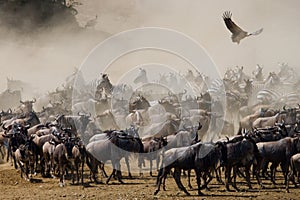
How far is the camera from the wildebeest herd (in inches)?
628

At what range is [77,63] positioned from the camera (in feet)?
186

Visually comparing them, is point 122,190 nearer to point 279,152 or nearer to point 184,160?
point 184,160

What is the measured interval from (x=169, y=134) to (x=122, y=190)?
5959 mm

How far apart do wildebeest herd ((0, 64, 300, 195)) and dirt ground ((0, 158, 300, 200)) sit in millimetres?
289

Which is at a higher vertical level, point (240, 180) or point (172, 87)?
point (172, 87)

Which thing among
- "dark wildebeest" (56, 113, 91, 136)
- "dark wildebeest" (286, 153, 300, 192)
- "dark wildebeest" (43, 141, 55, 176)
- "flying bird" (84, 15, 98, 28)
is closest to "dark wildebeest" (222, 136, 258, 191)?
"dark wildebeest" (286, 153, 300, 192)

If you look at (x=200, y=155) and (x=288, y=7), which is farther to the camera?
(x=288, y=7)

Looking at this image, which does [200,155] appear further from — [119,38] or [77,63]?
[119,38]

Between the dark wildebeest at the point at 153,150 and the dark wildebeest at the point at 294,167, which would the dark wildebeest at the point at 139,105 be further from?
the dark wildebeest at the point at 294,167

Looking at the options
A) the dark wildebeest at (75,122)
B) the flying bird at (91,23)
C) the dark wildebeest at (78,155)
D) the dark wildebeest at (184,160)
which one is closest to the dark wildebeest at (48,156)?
the dark wildebeest at (78,155)

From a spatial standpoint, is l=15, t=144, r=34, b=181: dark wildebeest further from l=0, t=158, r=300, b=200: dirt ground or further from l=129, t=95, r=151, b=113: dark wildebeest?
l=129, t=95, r=151, b=113: dark wildebeest

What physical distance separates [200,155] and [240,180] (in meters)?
2.73

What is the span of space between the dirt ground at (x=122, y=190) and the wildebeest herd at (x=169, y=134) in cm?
29

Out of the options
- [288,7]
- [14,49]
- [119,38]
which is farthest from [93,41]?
[288,7]
